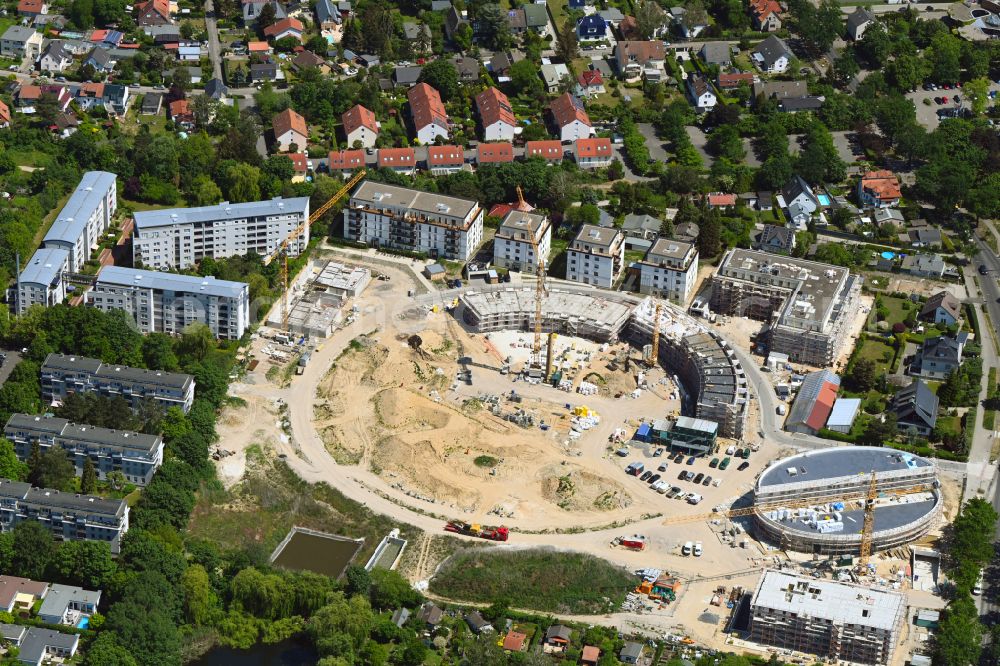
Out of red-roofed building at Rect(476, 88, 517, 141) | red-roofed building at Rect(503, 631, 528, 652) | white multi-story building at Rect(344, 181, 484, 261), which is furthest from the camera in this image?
red-roofed building at Rect(476, 88, 517, 141)

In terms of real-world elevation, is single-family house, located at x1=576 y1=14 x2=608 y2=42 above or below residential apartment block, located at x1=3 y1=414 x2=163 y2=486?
above

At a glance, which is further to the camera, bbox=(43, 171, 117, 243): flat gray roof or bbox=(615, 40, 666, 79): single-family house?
bbox=(615, 40, 666, 79): single-family house

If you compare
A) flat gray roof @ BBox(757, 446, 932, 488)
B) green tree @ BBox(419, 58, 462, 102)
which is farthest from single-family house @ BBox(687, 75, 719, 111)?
flat gray roof @ BBox(757, 446, 932, 488)

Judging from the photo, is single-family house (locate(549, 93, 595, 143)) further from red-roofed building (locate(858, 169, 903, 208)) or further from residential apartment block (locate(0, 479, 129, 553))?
residential apartment block (locate(0, 479, 129, 553))

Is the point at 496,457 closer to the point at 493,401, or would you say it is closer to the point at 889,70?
the point at 493,401

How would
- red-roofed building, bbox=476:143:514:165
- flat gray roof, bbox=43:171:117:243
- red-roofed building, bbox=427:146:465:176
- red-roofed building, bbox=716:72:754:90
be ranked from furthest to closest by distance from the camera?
1. red-roofed building, bbox=716:72:754:90
2. red-roofed building, bbox=476:143:514:165
3. red-roofed building, bbox=427:146:465:176
4. flat gray roof, bbox=43:171:117:243

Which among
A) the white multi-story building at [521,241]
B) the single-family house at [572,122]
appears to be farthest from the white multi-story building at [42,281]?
the single-family house at [572,122]

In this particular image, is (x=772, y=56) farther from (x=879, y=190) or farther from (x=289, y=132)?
(x=289, y=132)

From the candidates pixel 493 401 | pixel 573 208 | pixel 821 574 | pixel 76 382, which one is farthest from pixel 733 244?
pixel 76 382
